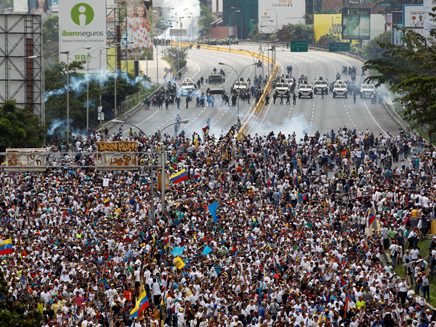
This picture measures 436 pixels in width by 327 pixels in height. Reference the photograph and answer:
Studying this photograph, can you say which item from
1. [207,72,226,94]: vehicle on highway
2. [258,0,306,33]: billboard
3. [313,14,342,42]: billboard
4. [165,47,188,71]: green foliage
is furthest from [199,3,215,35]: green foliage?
[207,72,226,94]: vehicle on highway

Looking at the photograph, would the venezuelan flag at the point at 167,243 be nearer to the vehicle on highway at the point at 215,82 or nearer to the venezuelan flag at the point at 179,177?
the venezuelan flag at the point at 179,177

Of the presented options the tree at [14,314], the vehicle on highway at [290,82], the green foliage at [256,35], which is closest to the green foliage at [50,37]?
the green foliage at [256,35]

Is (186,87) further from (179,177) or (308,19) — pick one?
(308,19)

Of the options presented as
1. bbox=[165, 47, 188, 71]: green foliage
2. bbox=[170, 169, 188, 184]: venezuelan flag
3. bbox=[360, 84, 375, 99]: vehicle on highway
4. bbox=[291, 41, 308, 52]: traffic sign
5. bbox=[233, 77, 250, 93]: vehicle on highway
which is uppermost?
bbox=[291, 41, 308, 52]: traffic sign

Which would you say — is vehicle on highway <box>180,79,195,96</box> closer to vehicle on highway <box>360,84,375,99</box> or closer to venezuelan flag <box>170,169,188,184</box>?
vehicle on highway <box>360,84,375,99</box>

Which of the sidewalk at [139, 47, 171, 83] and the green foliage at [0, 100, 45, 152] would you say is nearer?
the green foliage at [0, 100, 45, 152]

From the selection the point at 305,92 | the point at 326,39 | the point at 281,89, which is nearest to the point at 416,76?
the point at 281,89

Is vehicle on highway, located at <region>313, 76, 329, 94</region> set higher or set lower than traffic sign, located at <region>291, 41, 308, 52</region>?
lower
